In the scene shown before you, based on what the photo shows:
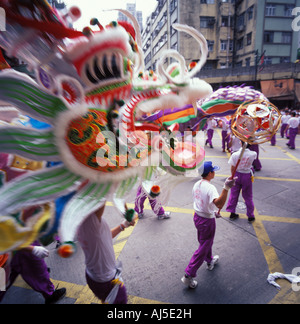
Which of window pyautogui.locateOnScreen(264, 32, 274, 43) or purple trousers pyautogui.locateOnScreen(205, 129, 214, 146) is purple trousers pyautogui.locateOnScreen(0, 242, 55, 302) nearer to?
purple trousers pyautogui.locateOnScreen(205, 129, 214, 146)

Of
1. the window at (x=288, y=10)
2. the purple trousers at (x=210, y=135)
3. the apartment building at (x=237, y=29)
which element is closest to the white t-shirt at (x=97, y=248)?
the purple trousers at (x=210, y=135)

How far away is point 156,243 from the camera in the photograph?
10.6 feet

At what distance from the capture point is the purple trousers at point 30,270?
2.17 metres

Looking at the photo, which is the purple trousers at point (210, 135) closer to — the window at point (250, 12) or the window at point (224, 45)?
the window at point (224, 45)

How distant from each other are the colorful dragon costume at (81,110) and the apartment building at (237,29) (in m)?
21.2

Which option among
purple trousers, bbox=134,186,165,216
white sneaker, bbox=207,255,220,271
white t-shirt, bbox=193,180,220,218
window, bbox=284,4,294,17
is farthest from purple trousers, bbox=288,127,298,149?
window, bbox=284,4,294,17

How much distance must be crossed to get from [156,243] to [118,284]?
1602 mm

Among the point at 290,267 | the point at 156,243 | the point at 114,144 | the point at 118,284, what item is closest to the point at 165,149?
the point at 114,144

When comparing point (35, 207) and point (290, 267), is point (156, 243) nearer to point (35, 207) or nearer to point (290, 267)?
point (290, 267)

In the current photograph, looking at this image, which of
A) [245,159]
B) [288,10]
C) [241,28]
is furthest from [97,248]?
[288,10]

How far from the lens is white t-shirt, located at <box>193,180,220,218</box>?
7.66 feet

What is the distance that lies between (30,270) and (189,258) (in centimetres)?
196

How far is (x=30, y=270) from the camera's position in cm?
221

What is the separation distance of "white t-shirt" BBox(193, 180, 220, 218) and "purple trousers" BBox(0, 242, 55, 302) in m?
1.83
